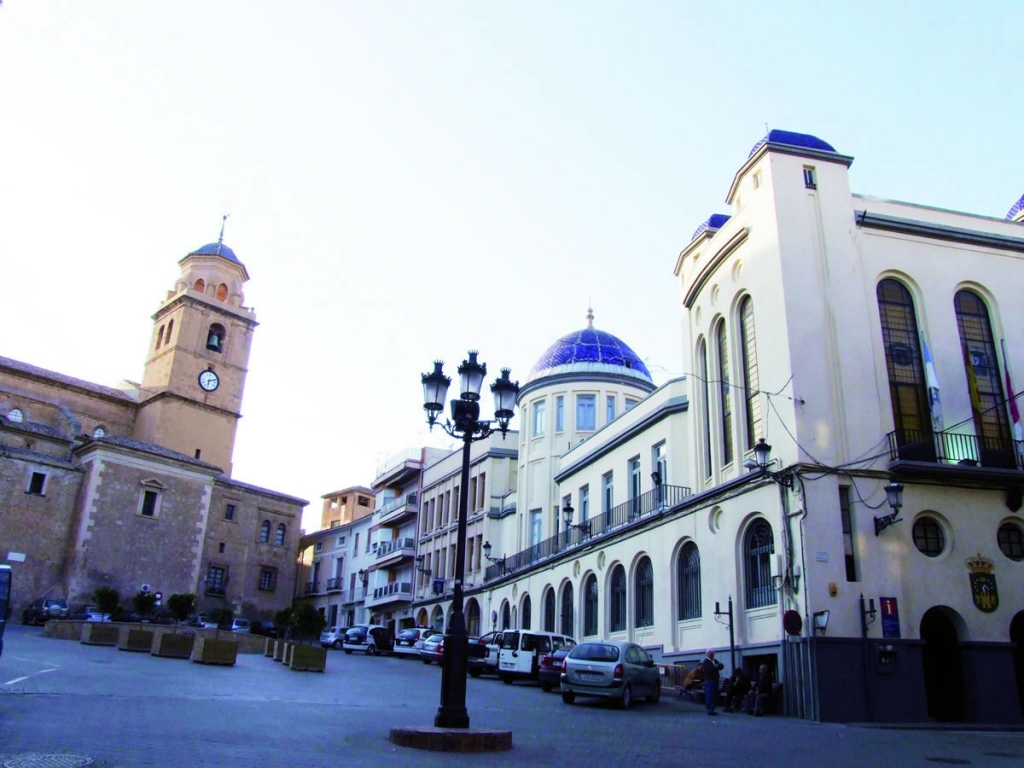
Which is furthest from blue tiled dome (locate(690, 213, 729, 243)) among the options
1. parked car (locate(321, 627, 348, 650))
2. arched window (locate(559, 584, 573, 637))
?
parked car (locate(321, 627, 348, 650))

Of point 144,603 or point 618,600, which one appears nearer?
point 618,600

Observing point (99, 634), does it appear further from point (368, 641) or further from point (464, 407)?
point (464, 407)

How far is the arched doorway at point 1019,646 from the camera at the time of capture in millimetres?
18938

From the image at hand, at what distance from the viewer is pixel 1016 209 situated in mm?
26062

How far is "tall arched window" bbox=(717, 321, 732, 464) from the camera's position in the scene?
23.4 m

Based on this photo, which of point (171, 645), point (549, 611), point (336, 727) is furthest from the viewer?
point (549, 611)

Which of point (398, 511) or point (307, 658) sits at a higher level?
point (398, 511)

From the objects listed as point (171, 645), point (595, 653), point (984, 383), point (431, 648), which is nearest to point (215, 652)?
point (171, 645)

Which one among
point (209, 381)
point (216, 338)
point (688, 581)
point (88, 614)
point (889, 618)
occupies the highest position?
point (216, 338)

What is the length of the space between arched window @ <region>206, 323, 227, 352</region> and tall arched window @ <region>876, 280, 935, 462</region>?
157 feet

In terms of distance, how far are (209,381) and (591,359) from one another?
29.8 m

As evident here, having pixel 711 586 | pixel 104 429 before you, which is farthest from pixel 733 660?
pixel 104 429

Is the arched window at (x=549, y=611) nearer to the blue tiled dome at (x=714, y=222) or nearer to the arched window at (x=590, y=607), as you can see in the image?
the arched window at (x=590, y=607)

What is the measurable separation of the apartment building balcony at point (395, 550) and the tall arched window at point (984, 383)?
124ft
